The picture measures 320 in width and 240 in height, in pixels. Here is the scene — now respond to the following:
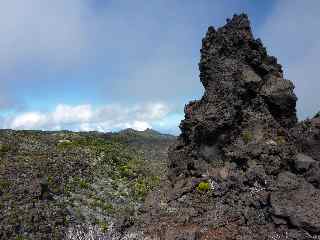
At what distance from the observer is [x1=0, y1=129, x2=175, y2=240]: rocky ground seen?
2875cm

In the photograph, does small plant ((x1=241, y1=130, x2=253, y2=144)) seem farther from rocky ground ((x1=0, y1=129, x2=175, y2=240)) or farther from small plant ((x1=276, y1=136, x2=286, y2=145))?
rocky ground ((x1=0, y1=129, x2=175, y2=240))

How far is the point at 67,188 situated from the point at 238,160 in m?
19.8

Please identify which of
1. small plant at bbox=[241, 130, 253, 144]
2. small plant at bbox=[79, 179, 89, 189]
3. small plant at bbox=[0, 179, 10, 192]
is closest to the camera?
small plant at bbox=[241, 130, 253, 144]

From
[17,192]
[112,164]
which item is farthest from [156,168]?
[17,192]

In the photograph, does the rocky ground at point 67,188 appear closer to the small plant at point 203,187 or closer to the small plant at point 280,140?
the small plant at point 203,187

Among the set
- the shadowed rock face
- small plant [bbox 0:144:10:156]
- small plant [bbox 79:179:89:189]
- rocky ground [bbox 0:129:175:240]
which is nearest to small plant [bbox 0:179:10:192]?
rocky ground [bbox 0:129:175:240]

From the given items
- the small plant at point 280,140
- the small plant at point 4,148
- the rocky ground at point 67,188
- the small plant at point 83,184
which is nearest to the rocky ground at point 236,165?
the small plant at point 280,140

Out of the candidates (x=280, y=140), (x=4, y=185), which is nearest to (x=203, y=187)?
(x=280, y=140)

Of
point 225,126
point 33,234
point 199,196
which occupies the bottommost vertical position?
point 33,234

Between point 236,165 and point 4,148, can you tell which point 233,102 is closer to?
point 236,165

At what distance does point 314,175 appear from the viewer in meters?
19.6

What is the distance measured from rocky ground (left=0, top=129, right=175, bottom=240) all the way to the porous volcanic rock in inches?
116

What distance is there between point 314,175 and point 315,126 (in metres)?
3.16

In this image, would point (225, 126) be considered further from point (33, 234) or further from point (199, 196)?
point (33, 234)
